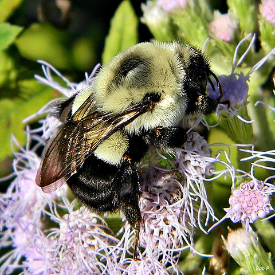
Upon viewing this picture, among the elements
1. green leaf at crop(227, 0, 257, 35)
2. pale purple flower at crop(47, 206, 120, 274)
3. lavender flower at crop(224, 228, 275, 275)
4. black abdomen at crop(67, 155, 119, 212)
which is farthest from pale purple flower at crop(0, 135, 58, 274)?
green leaf at crop(227, 0, 257, 35)

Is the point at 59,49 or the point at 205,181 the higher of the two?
the point at 59,49

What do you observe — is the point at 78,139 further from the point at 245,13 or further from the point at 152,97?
the point at 245,13

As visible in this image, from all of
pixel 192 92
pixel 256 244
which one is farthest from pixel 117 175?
pixel 256 244

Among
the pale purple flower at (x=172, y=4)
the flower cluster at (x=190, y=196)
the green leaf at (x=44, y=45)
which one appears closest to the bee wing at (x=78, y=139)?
the flower cluster at (x=190, y=196)

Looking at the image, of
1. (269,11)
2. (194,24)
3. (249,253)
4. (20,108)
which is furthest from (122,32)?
(249,253)

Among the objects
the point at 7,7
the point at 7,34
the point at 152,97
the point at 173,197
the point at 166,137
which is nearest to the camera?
the point at 152,97

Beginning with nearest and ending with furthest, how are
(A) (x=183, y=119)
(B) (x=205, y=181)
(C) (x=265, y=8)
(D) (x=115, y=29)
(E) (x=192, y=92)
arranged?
1. (E) (x=192, y=92)
2. (A) (x=183, y=119)
3. (B) (x=205, y=181)
4. (C) (x=265, y=8)
5. (D) (x=115, y=29)

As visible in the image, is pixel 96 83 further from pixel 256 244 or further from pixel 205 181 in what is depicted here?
pixel 256 244
